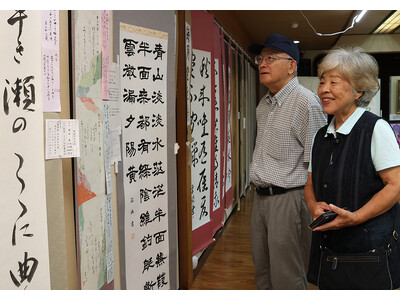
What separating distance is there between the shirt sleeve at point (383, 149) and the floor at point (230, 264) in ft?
6.09

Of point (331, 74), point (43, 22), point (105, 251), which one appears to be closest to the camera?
point (43, 22)

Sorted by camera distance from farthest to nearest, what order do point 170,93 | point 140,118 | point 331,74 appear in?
1. point 170,93
2. point 140,118
3. point 331,74

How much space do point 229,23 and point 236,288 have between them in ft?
11.1

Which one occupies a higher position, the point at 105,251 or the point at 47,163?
the point at 47,163

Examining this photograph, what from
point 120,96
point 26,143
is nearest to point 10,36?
point 26,143

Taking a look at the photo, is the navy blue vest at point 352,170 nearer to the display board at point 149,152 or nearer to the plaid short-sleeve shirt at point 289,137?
the plaid short-sleeve shirt at point 289,137

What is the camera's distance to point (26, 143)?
134 cm

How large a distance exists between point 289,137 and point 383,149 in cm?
74

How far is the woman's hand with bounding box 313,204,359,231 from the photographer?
4.60ft

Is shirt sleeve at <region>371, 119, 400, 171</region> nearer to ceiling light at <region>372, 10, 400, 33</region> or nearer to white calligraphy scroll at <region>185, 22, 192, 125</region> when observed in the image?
white calligraphy scroll at <region>185, 22, 192, 125</region>

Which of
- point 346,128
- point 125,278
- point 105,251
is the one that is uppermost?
point 346,128

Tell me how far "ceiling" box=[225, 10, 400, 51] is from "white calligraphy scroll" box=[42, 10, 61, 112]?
4246 mm

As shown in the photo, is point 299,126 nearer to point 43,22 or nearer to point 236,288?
point 43,22

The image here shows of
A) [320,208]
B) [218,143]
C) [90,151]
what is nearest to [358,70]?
[320,208]
